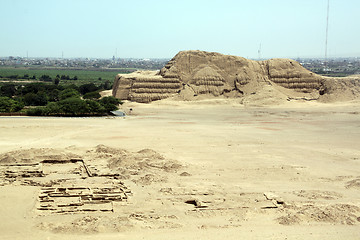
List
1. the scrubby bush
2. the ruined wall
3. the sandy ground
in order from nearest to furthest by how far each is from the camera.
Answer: the sandy ground, the scrubby bush, the ruined wall

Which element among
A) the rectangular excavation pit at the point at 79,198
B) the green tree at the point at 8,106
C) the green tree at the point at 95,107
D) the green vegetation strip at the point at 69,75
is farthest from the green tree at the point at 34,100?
the green vegetation strip at the point at 69,75

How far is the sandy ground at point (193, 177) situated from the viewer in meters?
15.2

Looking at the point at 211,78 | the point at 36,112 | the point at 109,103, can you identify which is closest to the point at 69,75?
the point at 211,78

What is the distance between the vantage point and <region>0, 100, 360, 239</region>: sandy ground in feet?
49.9

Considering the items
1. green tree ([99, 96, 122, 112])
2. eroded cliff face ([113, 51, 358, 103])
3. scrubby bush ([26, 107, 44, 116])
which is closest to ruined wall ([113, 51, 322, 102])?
eroded cliff face ([113, 51, 358, 103])

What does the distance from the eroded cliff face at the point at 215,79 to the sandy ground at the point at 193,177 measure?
11.2m

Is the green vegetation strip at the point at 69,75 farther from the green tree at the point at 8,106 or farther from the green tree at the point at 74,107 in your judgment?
the green tree at the point at 74,107

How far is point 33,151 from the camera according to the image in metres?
25.3

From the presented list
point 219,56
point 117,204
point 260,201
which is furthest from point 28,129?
point 219,56

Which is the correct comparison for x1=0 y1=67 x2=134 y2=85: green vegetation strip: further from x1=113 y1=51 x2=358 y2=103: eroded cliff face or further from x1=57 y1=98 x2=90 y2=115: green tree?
x1=57 y1=98 x2=90 y2=115: green tree

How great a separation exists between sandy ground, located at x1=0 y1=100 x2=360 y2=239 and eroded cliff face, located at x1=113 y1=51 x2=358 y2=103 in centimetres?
1115

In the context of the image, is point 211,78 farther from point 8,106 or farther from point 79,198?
point 79,198

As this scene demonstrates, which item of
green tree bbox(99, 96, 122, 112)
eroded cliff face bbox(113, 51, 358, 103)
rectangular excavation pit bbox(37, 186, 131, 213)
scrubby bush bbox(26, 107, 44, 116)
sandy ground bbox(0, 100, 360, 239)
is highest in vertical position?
eroded cliff face bbox(113, 51, 358, 103)

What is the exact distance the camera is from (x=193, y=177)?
21703 mm
